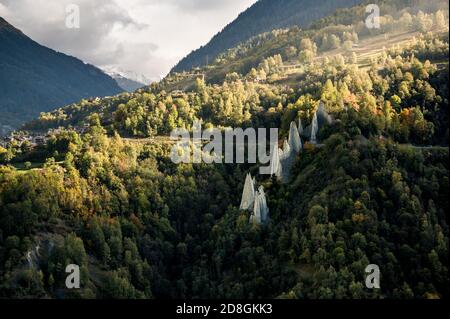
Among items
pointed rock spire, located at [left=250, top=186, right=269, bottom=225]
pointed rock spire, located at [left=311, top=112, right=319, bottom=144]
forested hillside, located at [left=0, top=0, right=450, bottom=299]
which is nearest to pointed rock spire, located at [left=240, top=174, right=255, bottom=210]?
forested hillside, located at [left=0, top=0, right=450, bottom=299]

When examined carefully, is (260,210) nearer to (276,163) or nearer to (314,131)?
(276,163)

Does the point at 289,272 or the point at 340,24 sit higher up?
the point at 340,24

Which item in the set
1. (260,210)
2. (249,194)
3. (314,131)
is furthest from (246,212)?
(314,131)

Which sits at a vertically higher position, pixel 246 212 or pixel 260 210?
pixel 260 210

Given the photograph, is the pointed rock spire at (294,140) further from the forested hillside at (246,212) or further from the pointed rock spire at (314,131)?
the pointed rock spire at (314,131)

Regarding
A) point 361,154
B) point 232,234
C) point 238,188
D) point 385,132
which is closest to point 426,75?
point 385,132

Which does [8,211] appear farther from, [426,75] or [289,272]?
[426,75]

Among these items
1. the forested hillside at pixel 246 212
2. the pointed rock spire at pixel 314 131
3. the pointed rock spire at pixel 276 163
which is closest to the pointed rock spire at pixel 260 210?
the forested hillside at pixel 246 212

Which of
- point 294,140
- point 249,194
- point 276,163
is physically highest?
point 294,140
